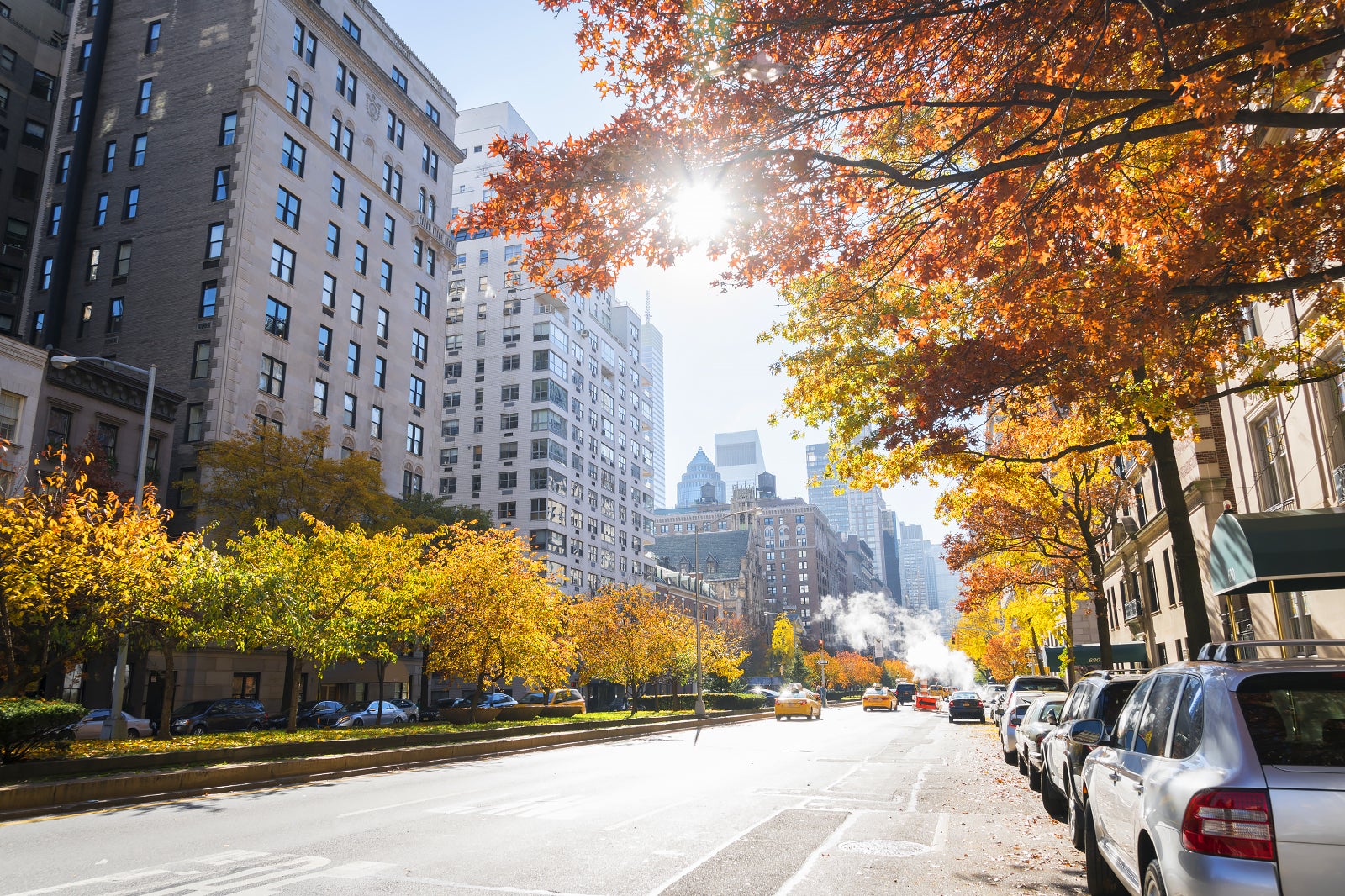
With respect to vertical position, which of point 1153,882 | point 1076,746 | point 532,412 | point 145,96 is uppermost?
point 145,96

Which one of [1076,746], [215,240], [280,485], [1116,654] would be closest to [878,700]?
[1116,654]

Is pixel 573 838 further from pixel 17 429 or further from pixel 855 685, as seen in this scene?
pixel 855 685

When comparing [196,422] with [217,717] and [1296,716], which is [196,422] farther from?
[1296,716]

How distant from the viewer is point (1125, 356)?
10.8m

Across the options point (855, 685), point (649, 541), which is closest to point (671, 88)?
A: point (649, 541)

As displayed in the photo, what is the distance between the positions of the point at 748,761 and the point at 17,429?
29386mm

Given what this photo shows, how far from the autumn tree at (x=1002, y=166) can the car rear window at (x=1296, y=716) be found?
4502 millimetres

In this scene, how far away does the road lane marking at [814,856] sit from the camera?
26.5 feet

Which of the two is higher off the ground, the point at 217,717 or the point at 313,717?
the point at 217,717

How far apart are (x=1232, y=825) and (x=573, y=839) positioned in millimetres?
7684

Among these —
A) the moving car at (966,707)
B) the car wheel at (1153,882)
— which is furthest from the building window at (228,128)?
the car wheel at (1153,882)

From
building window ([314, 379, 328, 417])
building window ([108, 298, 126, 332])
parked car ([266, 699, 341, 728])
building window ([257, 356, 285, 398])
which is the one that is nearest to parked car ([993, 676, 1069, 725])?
parked car ([266, 699, 341, 728])

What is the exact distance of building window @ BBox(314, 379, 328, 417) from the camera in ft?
156

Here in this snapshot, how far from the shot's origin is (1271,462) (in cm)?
2275
